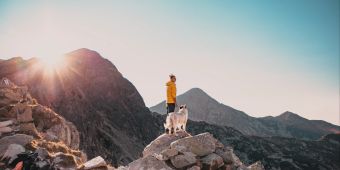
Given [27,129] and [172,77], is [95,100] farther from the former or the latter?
[172,77]

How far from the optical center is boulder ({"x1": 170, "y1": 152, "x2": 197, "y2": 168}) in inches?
638

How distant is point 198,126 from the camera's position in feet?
503

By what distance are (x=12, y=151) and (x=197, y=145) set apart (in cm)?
874

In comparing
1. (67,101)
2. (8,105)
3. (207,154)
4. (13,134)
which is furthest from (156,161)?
(67,101)

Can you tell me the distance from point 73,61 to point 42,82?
1249 inches

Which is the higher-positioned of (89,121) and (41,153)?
(41,153)

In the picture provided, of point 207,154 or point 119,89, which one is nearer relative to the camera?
point 207,154

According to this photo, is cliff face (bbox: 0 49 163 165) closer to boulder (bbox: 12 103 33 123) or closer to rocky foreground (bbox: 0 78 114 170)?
rocky foreground (bbox: 0 78 114 170)

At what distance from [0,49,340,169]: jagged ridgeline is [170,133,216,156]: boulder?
0.25 m

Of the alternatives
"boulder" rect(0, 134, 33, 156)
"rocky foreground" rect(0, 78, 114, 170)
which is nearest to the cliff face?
"rocky foreground" rect(0, 78, 114, 170)

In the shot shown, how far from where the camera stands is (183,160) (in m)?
16.3

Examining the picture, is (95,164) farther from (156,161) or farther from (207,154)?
(207,154)

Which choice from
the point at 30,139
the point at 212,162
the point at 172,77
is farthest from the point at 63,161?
the point at 172,77

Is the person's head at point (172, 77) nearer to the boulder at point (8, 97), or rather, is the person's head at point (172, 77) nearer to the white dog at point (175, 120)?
the white dog at point (175, 120)
